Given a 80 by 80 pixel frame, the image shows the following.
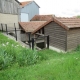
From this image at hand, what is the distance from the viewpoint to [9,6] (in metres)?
23.0

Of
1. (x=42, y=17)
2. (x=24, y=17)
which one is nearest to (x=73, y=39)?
(x=42, y=17)

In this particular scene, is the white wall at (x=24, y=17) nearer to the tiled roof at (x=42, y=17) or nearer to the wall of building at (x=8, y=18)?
the tiled roof at (x=42, y=17)

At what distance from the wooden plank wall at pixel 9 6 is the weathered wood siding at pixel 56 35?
32.4ft

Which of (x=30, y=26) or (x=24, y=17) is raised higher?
(x=24, y=17)

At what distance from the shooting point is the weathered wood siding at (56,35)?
42.6 ft

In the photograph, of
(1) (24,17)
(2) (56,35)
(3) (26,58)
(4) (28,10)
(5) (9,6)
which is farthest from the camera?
(4) (28,10)

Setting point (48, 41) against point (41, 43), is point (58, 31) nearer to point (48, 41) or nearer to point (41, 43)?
point (48, 41)

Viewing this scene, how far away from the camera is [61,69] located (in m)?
5.59

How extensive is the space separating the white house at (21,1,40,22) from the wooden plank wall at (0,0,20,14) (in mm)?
7577

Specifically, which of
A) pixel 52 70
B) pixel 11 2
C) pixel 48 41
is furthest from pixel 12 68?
pixel 11 2

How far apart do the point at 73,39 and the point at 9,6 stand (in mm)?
13517

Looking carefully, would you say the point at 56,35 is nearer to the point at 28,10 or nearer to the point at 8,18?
the point at 8,18

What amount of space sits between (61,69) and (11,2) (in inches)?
780

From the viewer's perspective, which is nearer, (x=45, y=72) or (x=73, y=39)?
(x=45, y=72)
